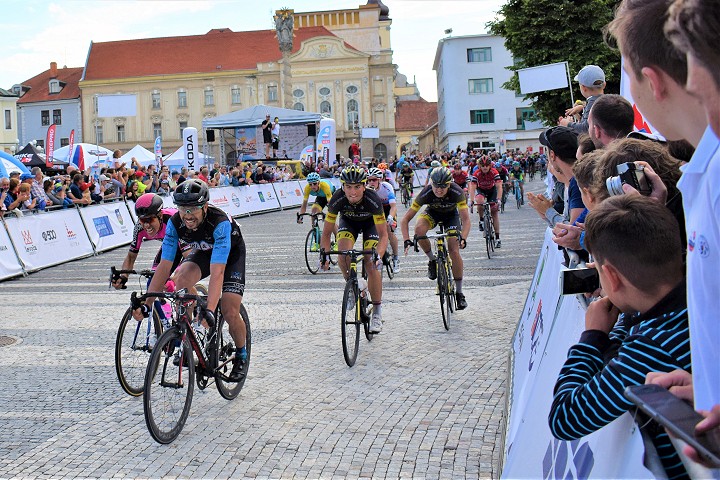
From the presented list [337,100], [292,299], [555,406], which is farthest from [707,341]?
[337,100]

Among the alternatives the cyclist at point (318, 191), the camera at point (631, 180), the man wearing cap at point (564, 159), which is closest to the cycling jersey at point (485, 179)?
the cyclist at point (318, 191)

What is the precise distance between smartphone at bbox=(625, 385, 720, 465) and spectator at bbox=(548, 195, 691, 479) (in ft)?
1.07

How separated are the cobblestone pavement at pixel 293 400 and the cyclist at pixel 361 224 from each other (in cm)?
58

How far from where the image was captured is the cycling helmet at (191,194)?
6.61 m

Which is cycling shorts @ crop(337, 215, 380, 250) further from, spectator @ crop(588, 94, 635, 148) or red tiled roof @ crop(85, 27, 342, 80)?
red tiled roof @ crop(85, 27, 342, 80)

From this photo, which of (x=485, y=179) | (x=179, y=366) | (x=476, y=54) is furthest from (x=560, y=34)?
(x=476, y=54)

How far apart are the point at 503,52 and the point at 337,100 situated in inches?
843

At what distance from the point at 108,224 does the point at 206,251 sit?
1611cm

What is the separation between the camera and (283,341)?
Result: 366 inches

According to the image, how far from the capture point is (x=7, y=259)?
667 inches

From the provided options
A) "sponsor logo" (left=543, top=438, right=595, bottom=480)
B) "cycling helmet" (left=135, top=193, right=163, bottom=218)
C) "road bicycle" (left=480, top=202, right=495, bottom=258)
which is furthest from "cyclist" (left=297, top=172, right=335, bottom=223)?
"sponsor logo" (left=543, top=438, right=595, bottom=480)

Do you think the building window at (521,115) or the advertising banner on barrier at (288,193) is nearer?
the advertising banner on barrier at (288,193)

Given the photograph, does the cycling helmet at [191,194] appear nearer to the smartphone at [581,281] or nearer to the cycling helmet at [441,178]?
the smartphone at [581,281]

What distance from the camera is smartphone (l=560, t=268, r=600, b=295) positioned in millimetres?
2828
